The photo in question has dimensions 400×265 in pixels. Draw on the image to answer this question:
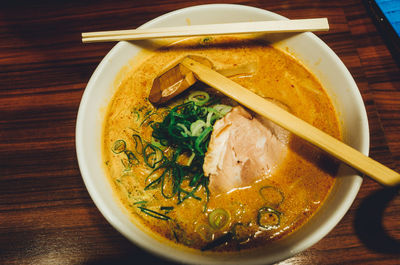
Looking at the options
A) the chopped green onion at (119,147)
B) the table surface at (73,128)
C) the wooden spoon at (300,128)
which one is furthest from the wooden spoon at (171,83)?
the table surface at (73,128)

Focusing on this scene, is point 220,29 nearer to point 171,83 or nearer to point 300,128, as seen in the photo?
point 171,83

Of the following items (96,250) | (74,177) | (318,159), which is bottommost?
(96,250)

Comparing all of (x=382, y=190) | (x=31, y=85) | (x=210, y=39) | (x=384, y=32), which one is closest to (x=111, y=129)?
(x=31, y=85)

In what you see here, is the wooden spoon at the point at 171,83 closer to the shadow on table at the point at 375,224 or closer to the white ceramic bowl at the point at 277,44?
the white ceramic bowl at the point at 277,44

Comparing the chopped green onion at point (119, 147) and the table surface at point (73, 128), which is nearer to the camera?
the table surface at point (73, 128)

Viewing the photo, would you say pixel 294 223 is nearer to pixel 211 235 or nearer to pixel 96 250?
pixel 211 235

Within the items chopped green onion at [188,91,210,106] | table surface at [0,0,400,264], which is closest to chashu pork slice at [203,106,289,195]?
chopped green onion at [188,91,210,106]

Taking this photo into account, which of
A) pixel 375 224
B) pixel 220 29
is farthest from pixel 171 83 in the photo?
pixel 375 224
